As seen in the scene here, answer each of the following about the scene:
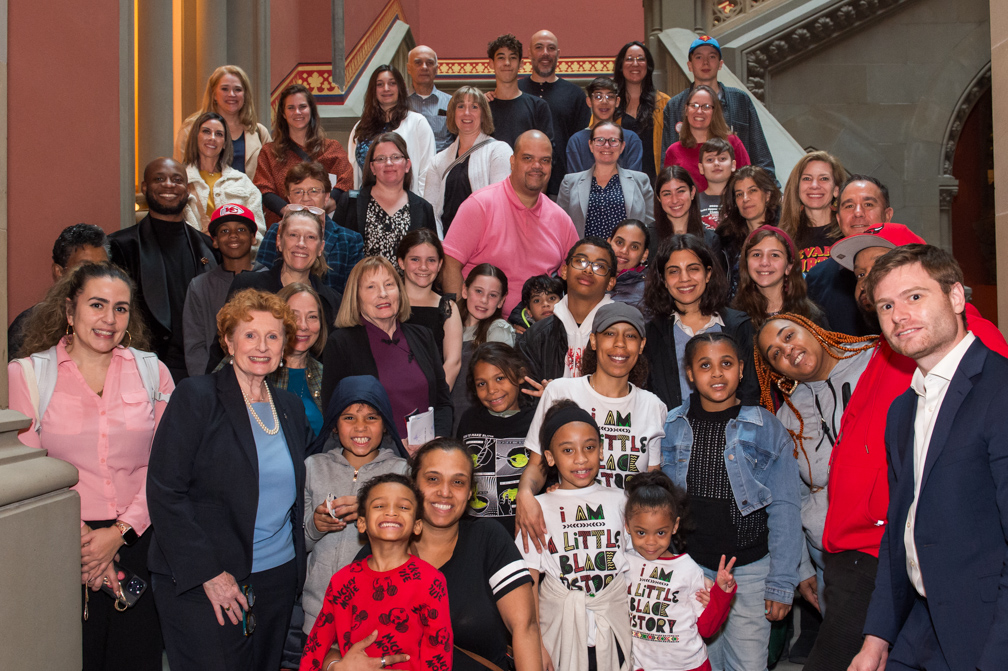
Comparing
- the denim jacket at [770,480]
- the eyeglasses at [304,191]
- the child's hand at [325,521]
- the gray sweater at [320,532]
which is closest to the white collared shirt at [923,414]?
the denim jacket at [770,480]

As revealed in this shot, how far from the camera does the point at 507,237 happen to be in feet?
18.1

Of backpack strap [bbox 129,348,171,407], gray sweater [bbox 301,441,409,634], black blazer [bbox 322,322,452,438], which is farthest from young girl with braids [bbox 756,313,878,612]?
backpack strap [bbox 129,348,171,407]

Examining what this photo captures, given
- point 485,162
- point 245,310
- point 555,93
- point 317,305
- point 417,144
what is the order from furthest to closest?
point 555,93, point 417,144, point 485,162, point 317,305, point 245,310

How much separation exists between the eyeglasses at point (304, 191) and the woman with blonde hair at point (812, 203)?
10.1ft

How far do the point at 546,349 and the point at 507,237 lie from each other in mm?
1212

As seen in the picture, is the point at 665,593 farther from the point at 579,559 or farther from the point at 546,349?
the point at 546,349

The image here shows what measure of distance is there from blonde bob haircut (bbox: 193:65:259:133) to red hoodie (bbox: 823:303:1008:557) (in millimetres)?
5130

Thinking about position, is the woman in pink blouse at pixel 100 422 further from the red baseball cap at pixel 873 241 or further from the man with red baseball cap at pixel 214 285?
the red baseball cap at pixel 873 241

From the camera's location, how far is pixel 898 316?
2561 mm

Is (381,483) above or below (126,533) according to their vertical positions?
above

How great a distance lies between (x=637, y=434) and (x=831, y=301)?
1.56 metres

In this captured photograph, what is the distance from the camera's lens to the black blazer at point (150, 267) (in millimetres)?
5016

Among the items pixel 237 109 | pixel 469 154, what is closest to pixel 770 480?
pixel 469 154

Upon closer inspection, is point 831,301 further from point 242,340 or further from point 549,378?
point 242,340
